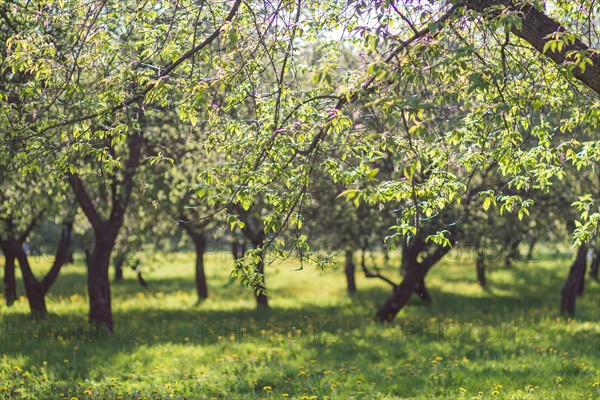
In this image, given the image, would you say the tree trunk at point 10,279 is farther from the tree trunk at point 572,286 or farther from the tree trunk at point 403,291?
the tree trunk at point 572,286

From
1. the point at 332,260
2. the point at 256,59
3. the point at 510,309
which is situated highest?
the point at 256,59

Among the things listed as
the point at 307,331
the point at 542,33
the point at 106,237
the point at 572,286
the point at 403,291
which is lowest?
the point at 307,331

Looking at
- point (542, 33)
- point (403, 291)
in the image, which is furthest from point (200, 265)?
point (542, 33)

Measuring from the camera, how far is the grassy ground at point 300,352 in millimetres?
10148

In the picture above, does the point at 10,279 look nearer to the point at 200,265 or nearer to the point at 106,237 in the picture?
the point at 200,265

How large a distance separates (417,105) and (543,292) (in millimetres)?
25621

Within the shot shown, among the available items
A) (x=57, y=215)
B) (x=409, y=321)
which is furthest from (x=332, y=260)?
(x=57, y=215)

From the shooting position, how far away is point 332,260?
23.0ft

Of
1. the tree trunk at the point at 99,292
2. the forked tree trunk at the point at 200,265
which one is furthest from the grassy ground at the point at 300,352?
the forked tree trunk at the point at 200,265

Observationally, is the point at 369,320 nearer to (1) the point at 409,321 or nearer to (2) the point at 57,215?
(1) the point at 409,321

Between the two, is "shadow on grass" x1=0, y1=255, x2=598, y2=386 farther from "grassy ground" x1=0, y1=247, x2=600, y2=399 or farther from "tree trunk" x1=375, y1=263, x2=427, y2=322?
"tree trunk" x1=375, y1=263, x2=427, y2=322

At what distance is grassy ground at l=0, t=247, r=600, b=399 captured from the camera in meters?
10.1

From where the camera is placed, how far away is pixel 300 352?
13.2m

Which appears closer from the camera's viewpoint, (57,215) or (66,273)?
(57,215)
